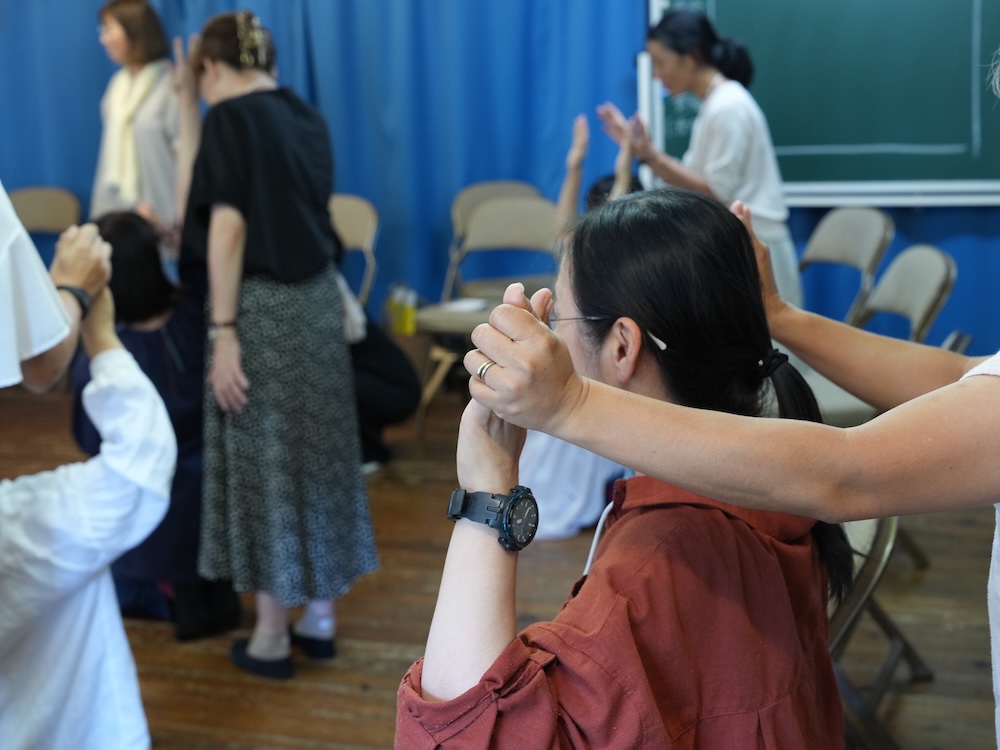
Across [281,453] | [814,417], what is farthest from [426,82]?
[814,417]

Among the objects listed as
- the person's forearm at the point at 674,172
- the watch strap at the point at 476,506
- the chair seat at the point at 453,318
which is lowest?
the chair seat at the point at 453,318

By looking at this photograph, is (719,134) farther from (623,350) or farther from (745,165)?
(623,350)

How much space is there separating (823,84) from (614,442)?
144 inches

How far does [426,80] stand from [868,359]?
154 inches

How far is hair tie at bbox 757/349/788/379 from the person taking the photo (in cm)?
103

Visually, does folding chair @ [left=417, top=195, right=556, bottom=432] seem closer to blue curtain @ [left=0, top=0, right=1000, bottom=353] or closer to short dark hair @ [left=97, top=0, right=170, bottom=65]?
blue curtain @ [left=0, top=0, right=1000, bottom=353]

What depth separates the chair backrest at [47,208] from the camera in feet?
17.1

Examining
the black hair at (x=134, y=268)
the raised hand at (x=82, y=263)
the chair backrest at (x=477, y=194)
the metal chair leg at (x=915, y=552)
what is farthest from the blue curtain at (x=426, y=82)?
the raised hand at (x=82, y=263)

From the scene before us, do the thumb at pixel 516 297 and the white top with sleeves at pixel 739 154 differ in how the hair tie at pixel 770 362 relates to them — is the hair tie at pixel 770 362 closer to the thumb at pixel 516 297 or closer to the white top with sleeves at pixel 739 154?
the thumb at pixel 516 297

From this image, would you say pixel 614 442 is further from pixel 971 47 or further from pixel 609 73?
pixel 609 73

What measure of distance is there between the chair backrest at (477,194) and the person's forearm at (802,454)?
3918mm

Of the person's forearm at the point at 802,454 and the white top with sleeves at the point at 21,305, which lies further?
the white top with sleeves at the point at 21,305

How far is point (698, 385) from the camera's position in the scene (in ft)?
3.30

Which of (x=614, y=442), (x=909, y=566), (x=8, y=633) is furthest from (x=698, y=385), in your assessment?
(x=909, y=566)
